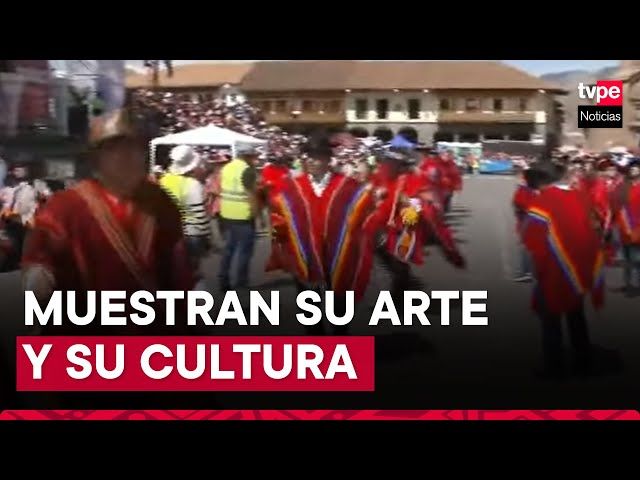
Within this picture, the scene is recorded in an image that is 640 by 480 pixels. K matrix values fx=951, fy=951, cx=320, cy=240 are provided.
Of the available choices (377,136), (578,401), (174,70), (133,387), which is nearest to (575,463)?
(578,401)

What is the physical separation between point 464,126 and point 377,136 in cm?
35

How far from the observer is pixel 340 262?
3797 mm

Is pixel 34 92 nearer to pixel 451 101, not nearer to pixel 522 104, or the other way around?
pixel 451 101

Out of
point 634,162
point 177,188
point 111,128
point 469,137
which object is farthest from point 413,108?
point 111,128

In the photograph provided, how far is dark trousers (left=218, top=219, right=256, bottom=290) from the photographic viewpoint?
3.77 metres

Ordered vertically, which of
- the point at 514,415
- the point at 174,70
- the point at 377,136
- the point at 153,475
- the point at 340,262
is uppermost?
the point at 174,70

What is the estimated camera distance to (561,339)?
3852 millimetres

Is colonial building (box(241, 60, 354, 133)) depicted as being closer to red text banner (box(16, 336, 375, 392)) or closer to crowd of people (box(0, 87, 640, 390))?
crowd of people (box(0, 87, 640, 390))

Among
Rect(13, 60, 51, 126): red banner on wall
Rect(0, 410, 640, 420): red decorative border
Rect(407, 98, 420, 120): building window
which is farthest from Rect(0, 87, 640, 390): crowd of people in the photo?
Rect(13, 60, 51, 126): red banner on wall

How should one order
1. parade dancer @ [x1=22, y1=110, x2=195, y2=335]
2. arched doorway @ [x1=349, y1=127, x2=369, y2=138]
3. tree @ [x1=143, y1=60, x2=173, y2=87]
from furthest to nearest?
1. arched doorway @ [x1=349, y1=127, x2=369, y2=138]
2. tree @ [x1=143, y1=60, x2=173, y2=87]
3. parade dancer @ [x1=22, y1=110, x2=195, y2=335]

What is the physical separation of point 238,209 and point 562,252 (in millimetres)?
1307

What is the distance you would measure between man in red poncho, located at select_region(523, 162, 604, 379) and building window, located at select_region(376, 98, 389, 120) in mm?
659
